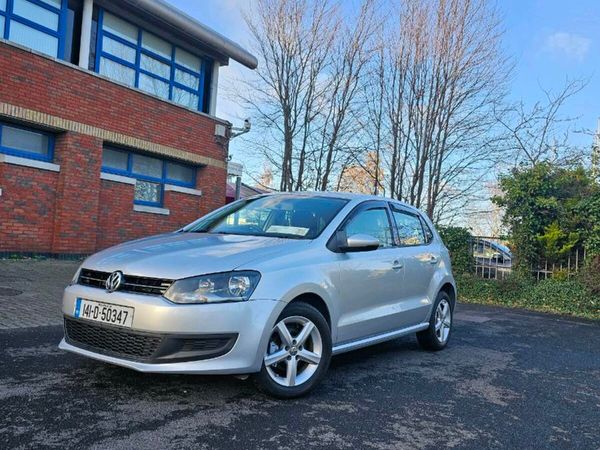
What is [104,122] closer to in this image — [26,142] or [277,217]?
[26,142]

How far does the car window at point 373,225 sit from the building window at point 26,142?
8899 mm

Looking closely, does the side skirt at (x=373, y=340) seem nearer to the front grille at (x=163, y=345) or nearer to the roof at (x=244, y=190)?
the front grille at (x=163, y=345)

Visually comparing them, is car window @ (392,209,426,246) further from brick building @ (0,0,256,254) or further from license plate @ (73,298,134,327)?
brick building @ (0,0,256,254)

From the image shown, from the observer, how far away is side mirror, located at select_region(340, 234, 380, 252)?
4328 millimetres

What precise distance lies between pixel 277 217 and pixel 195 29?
10742 millimetres

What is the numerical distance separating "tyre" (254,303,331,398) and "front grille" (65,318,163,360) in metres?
0.76

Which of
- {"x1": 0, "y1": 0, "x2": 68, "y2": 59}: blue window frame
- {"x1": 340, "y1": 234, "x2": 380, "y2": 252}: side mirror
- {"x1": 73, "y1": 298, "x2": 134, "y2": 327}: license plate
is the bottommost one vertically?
{"x1": 73, "y1": 298, "x2": 134, "y2": 327}: license plate

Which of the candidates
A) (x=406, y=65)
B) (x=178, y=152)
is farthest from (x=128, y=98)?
(x=406, y=65)

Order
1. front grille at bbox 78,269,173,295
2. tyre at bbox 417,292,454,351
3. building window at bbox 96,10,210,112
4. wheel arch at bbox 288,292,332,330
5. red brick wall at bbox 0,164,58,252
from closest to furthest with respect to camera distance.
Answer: front grille at bbox 78,269,173,295
wheel arch at bbox 288,292,332,330
tyre at bbox 417,292,454,351
red brick wall at bbox 0,164,58,252
building window at bbox 96,10,210,112

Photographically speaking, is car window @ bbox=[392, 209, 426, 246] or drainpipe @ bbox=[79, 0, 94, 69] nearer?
car window @ bbox=[392, 209, 426, 246]

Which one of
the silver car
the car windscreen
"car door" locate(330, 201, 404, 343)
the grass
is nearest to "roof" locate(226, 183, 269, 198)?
the grass

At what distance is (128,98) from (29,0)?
2870 mm

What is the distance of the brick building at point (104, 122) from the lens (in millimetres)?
11047

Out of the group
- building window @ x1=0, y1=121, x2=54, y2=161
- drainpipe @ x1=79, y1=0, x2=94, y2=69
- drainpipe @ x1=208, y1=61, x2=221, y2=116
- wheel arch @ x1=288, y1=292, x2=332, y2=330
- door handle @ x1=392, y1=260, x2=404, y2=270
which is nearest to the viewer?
wheel arch @ x1=288, y1=292, x2=332, y2=330
